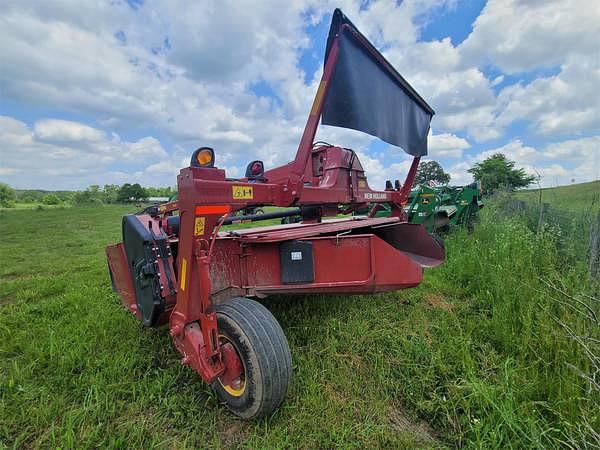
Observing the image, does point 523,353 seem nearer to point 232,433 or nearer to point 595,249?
point 595,249

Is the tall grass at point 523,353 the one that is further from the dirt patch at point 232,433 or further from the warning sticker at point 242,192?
the warning sticker at point 242,192

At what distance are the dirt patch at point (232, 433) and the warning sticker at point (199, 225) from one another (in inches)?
46.9

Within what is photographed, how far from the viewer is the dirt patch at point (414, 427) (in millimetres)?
1835

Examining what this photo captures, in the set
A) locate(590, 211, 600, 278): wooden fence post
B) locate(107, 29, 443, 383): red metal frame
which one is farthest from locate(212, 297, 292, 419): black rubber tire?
locate(590, 211, 600, 278): wooden fence post

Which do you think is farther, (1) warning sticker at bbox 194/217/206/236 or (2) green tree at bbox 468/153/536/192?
(2) green tree at bbox 468/153/536/192

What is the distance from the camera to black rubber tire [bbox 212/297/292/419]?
1.76 meters

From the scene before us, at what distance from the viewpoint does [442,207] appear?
7.21m

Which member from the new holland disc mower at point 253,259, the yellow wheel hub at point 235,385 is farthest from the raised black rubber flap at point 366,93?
the yellow wheel hub at point 235,385

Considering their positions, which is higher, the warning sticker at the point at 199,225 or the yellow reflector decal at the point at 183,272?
the warning sticker at the point at 199,225

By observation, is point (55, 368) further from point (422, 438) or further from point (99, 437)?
point (422, 438)

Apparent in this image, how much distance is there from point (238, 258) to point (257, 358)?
3.00ft

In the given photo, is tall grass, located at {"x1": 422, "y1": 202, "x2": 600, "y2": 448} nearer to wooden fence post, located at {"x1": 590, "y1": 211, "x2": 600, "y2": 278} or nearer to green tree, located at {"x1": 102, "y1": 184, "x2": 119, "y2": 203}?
wooden fence post, located at {"x1": 590, "y1": 211, "x2": 600, "y2": 278}

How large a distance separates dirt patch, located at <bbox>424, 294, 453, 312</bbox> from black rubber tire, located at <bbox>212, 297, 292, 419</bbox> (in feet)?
7.44

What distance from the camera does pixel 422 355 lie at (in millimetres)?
2500
